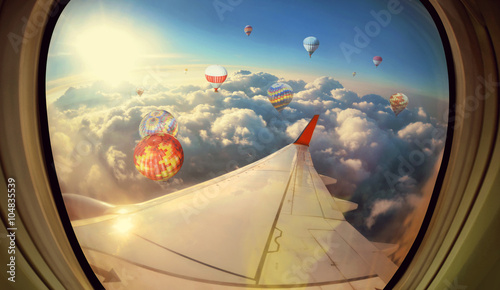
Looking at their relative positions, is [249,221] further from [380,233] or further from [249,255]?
[380,233]

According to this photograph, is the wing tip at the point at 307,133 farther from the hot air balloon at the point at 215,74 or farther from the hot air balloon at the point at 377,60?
the hot air balloon at the point at 215,74

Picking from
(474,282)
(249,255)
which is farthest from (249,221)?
(474,282)

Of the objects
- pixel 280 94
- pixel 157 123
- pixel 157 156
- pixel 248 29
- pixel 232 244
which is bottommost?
pixel 232 244

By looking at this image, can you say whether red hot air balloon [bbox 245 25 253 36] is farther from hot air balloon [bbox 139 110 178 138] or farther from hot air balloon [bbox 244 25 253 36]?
hot air balloon [bbox 139 110 178 138]

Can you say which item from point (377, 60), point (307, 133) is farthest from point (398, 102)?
point (307, 133)

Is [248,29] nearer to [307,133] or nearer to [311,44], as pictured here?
[311,44]

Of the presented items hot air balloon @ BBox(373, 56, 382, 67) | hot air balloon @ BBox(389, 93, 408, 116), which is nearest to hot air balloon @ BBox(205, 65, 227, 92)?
hot air balloon @ BBox(373, 56, 382, 67)
